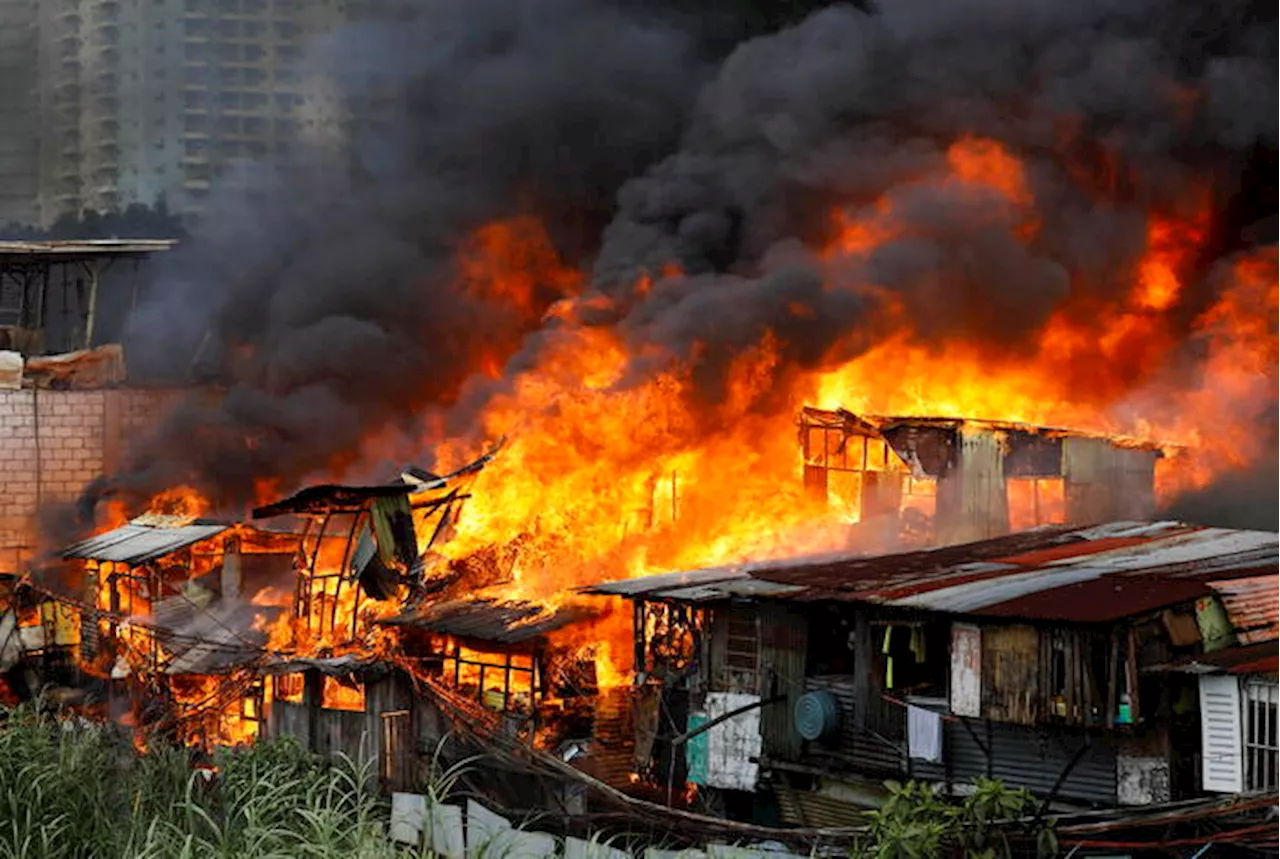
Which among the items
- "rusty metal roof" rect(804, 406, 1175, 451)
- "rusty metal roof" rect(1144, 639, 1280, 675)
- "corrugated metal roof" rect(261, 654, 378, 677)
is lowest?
"corrugated metal roof" rect(261, 654, 378, 677)

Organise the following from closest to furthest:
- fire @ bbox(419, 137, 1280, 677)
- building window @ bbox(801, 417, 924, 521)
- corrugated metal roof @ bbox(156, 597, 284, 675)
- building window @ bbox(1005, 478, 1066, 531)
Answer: corrugated metal roof @ bbox(156, 597, 284, 675), fire @ bbox(419, 137, 1280, 677), building window @ bbox(1005, 478, 1066, 531), building window @ bbox(801, 417, 924, 521)

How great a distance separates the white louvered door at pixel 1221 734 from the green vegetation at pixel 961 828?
2.22 meters

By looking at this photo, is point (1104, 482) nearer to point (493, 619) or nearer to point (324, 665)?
point (493, 619)

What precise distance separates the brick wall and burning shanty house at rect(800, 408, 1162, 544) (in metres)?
20.1

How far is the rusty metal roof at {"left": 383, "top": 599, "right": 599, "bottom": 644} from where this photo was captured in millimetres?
24250

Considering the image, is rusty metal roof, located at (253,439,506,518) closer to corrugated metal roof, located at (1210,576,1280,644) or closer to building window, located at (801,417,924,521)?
building window, located at (801,417,924,521)

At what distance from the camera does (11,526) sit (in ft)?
129

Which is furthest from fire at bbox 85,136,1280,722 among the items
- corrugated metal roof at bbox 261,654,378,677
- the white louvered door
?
the white louvered door

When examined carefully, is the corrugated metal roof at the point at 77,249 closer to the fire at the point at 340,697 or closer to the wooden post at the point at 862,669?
the fire at the point at 340,697

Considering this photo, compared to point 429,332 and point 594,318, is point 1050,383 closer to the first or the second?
point 594,318

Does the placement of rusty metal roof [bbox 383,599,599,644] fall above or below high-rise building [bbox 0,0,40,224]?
below

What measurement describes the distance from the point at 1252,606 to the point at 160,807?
14.3 metres

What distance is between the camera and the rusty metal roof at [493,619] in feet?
79.6

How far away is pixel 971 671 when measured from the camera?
757 inches
